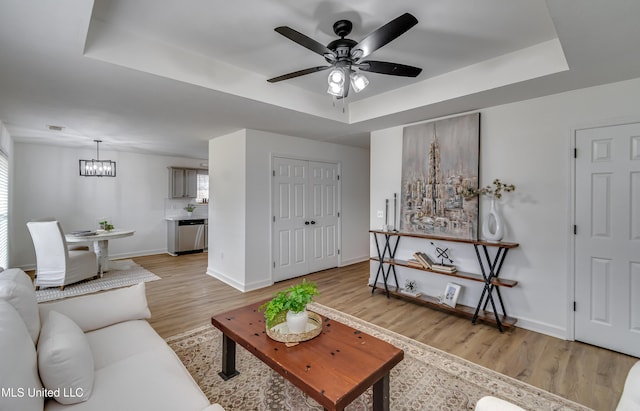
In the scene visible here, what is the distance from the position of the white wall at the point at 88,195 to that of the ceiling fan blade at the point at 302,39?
21.0 ft

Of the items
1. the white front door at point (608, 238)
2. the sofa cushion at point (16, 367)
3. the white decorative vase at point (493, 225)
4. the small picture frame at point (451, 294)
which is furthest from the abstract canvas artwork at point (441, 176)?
the sofa cushion at point (16, 367)

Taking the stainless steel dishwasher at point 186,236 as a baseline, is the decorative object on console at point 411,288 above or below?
below

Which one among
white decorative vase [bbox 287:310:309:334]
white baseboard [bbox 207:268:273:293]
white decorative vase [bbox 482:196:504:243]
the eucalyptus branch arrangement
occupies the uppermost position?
the eucalyptus branch arrangement

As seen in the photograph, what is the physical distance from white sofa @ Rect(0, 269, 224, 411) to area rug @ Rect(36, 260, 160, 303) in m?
2.92

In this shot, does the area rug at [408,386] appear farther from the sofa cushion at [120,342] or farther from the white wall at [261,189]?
the white wall at [261,189]

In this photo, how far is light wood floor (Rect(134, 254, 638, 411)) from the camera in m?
2.18

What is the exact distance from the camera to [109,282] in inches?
182

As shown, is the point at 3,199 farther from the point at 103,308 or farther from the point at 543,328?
the point at 543,328

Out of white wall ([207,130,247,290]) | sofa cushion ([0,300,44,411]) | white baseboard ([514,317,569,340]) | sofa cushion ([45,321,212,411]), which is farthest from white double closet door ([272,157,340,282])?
sofa cushion ([0,300,44,411])

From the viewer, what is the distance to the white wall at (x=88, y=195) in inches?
215

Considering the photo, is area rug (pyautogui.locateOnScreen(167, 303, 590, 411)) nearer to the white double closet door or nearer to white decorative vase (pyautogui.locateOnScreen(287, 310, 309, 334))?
white decorative vase (pyautogui.locateOnScreen(287, 310, 309, 334))

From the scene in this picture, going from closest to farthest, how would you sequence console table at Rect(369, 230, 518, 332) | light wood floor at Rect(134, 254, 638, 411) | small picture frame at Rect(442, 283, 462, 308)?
1. light wood floor at Rect(134, 254, 638, 411)
2. console table at Rect(369, 230, 518, 332)
3. small picture frame at Rect(442, 283, 462, 308)

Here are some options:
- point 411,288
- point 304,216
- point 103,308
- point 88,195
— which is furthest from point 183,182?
point 411,288

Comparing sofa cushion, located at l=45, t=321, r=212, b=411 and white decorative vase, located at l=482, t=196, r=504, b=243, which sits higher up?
white decorative vase, located at l=482, t=196, r=504, b=243
